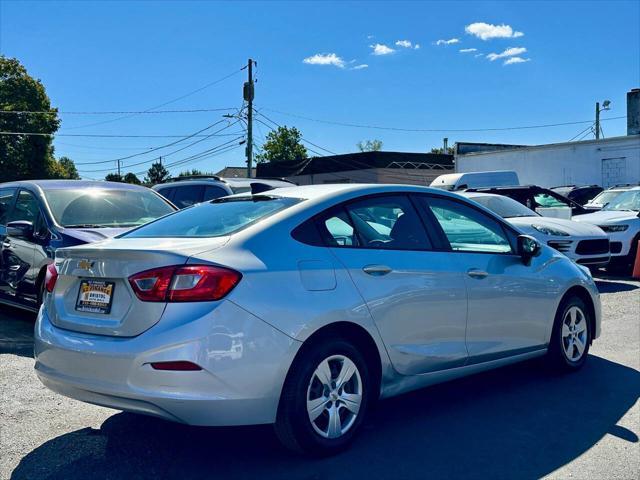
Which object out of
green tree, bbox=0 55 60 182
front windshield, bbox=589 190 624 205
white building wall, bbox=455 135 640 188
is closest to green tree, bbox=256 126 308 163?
green tree, bbox=0 55 60 182

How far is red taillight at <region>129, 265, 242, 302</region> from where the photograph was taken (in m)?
3.38

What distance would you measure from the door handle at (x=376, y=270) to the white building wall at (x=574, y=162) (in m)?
23.9

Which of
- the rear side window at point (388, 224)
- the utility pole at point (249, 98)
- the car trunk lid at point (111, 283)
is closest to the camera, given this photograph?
the car trunk lid at point (111, 283)

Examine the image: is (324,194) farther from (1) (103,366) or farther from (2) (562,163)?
(2) (562,163)

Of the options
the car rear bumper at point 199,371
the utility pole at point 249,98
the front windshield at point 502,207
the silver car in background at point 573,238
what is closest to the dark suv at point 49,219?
the car rear bumper at point 199,371

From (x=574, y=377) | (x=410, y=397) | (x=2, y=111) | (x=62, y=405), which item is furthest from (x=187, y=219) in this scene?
(x=2, y=111)

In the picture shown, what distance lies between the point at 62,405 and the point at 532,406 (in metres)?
3.49

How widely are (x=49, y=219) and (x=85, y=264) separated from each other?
133 inches

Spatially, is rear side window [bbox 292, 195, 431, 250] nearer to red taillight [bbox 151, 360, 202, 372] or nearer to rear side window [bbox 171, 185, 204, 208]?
red taillight [bbox 151, 360, 202, 372]

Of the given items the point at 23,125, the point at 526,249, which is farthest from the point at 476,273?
the point at 23,125

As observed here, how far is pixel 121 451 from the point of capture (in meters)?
3.89

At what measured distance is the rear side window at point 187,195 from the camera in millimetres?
12336

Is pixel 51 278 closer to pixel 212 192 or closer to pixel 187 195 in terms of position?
pixel 212 192

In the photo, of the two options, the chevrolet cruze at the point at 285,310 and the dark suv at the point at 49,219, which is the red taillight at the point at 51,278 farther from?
the dark suv at the point at 49,219
